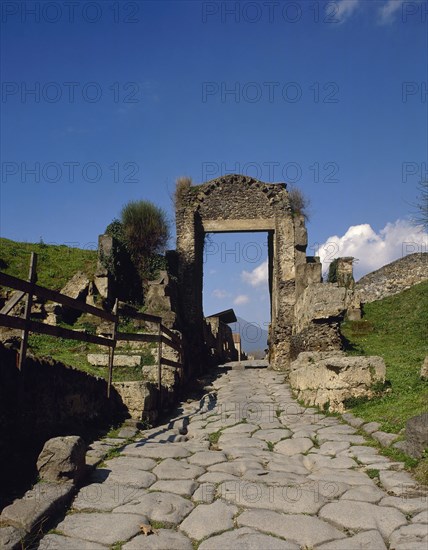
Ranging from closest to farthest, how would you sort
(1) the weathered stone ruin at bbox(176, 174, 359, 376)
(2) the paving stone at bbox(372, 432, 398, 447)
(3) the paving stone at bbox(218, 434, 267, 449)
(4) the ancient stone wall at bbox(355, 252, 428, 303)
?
(2) the paving stone at bbox(372, 432, 398, 447) < (3) the paving stone at bbox(218, 434, 267, 449) < (1) the weathered stone ruin at bbox(176, 174, 359, 376) < (4) the ancient stone wall at bbox(355, 252, 428, 303)

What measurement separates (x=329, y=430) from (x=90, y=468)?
11.4ft

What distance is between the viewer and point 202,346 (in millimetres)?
17812

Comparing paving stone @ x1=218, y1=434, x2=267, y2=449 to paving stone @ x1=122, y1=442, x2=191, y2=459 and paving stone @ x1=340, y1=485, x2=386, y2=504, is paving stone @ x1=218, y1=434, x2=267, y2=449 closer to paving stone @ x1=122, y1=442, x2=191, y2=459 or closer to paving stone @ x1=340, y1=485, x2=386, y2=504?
paving stone @ x1=122, y1=442, x2=191, y2=459

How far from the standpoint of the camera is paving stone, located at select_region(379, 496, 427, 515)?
3.72m

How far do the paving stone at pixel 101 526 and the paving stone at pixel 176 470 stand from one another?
1.04 metres

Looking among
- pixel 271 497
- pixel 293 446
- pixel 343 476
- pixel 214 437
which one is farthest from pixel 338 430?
pixel 271 497

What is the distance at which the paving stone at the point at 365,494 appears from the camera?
4.01 metres

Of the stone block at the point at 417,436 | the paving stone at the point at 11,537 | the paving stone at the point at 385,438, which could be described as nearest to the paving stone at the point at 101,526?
the paving stone at the point at 11,537

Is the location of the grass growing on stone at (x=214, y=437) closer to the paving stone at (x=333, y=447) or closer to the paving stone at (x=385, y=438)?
the paving stone at (x=333, y=447)

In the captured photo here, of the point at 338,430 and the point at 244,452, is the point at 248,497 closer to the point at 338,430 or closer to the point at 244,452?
the point at 244,452

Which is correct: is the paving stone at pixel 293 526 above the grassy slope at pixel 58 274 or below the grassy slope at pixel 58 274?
Answer: below

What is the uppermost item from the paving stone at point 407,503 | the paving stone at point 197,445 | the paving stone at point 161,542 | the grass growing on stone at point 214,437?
the grass growing on stone at point 214,437

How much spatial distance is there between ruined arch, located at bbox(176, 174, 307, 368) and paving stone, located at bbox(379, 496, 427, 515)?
13765 millimetres

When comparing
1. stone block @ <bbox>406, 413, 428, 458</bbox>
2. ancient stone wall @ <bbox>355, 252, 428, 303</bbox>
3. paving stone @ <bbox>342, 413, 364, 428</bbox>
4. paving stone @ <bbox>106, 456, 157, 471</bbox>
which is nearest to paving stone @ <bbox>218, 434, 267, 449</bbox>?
paving stone @ <bbox>106, 456, 157, 471</bbox>
